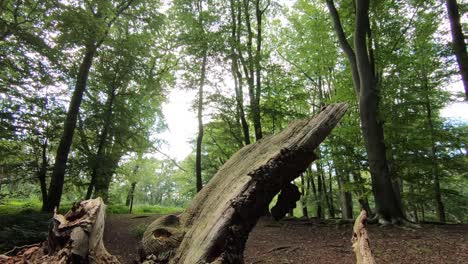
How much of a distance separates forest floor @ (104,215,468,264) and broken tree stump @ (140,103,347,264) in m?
3.49

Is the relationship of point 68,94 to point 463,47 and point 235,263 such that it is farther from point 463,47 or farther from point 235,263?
point 463,47

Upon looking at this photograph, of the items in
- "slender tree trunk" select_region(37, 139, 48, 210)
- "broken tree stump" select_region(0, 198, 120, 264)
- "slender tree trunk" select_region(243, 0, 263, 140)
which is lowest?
"broken tree stump" select_region(0, 198, 120, 264)

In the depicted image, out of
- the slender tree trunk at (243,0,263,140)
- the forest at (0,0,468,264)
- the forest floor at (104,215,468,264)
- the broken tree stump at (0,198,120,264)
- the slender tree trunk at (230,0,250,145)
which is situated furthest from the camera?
→ the slender tree trunk at (230,0,250,145)

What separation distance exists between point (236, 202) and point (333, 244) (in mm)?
5078

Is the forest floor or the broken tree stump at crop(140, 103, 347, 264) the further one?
the forest floor

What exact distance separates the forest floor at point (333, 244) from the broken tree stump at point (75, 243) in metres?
3.22

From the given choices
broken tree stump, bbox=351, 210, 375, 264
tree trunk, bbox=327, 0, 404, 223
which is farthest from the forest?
broken tree stump, bbox=351, 210, 375, 264

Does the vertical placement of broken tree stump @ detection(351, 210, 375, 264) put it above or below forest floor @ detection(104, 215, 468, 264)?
above

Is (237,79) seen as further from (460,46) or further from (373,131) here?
(460,46)

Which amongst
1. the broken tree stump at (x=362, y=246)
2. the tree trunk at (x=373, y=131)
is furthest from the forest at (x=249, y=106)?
the broken tree stump at (x=362, y=246)

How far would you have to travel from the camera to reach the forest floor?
188 inches

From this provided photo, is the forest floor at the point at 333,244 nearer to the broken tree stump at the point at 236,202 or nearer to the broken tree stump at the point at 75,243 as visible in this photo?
the broken tree stump at the point at 75,243

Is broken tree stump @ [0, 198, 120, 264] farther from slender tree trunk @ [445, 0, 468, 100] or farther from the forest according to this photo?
slender tree trunk @ [445, 0, 468, 100]

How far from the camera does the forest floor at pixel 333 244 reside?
4.77 m
